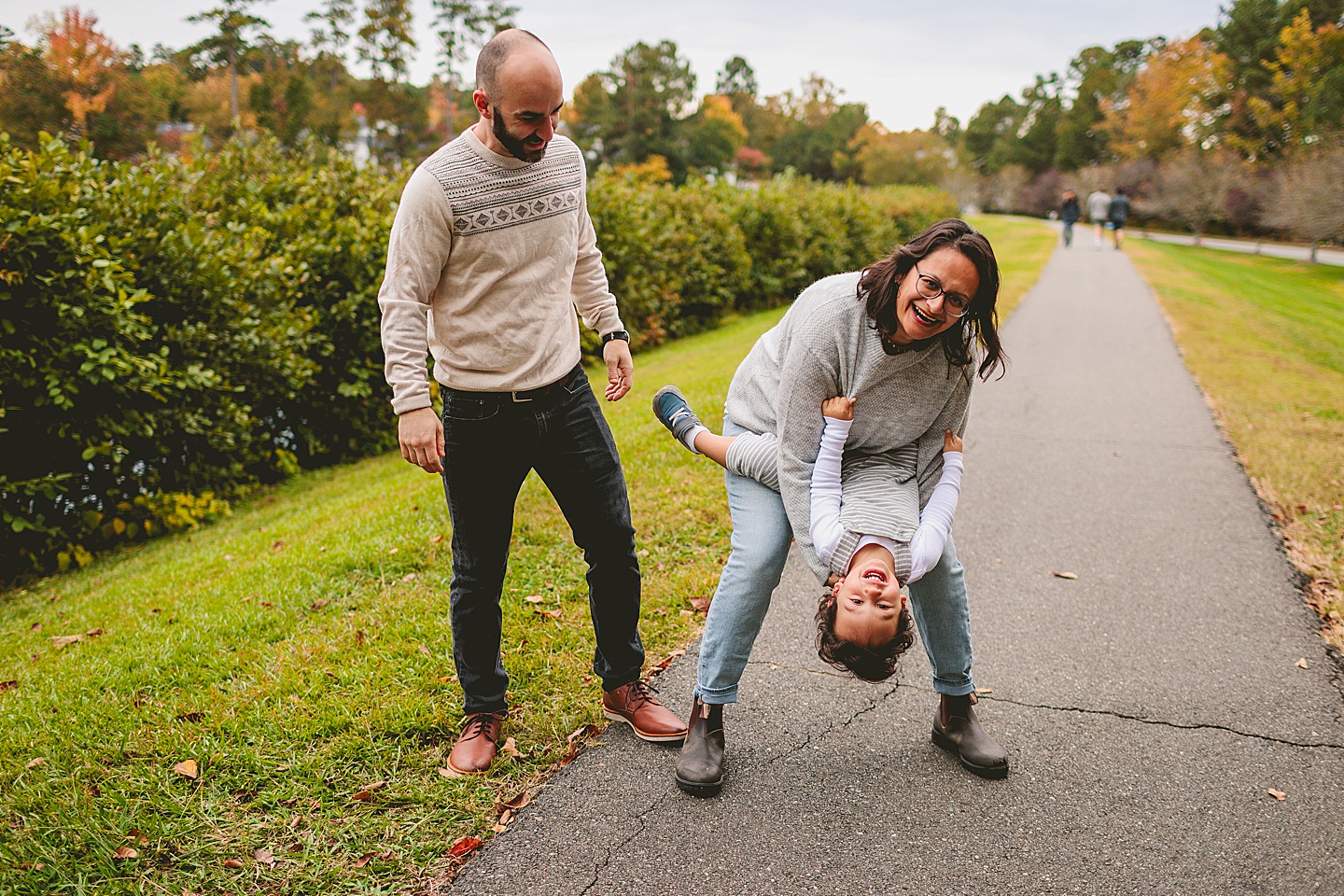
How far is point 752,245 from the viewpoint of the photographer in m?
16.2

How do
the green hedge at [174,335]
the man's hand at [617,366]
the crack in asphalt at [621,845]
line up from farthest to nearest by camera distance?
the green hedge at [174,335] → the man's hand at [617,366] → the crack in asphalt at [621,845]

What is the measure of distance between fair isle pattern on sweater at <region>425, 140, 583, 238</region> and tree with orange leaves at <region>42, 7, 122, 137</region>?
45.6 m

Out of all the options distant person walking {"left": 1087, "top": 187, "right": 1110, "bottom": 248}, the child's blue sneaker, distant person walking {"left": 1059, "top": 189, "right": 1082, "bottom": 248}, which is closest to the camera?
the child's blue sneaker

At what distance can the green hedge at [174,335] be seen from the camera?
18.0 ft

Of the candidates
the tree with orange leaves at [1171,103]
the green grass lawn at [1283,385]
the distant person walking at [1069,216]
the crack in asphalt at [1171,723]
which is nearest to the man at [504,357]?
the crack in asphalt at [1171,723]

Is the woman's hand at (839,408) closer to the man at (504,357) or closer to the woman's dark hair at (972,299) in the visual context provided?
the woman's dark hair at (972,299)

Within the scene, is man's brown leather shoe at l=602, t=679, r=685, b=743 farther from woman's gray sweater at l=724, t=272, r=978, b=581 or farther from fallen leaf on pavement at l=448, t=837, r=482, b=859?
woman's gray sweater at l=724, t=272, r=978, b=581

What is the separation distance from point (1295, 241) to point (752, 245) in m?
33.5

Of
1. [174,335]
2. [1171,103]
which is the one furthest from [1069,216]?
[174,335]

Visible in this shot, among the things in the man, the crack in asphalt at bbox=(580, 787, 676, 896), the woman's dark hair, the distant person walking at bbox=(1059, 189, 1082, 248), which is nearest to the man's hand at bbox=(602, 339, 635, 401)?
the man

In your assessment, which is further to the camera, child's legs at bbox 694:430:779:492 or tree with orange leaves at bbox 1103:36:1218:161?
tree with orange leaves at bbox 1103:36:1218:161

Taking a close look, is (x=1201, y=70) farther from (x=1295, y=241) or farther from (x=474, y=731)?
(x=474, y=731)

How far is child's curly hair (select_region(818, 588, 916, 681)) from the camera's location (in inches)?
98.0

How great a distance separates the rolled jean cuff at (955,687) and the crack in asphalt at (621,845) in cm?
94
